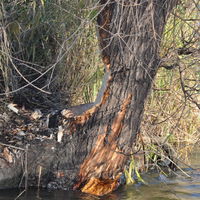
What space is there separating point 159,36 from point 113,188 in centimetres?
165

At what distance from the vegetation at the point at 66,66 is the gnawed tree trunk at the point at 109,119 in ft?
2.11

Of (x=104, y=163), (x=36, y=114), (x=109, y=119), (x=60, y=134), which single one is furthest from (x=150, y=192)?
(x=36, y=114)

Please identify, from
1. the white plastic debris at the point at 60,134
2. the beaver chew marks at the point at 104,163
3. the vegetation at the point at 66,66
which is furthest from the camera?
the vegetation at the point at 66,66

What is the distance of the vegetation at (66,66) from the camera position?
189 inches

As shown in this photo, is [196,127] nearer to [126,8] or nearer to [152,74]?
[152,74]

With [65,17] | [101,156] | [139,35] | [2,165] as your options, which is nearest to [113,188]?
[101,156]

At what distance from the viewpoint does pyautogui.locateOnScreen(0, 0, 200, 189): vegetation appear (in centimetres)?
481

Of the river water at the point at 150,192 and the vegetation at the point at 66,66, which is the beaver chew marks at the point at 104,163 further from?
the vegetation at the point at 66,66

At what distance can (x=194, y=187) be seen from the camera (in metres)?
→ 4.86

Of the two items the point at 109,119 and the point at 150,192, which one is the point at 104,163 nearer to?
the point at 109,119

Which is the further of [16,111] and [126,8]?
[16,111]

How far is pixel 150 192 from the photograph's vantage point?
4.64 metres

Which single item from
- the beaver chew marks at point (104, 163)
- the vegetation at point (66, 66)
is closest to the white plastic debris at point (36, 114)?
the vegetation at point (66, 66)

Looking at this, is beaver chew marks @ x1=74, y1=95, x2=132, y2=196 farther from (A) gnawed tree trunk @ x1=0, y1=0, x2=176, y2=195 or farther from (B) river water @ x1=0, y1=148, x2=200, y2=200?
(B) river water @ x1=0, y1=148, x2=200, y2=200
